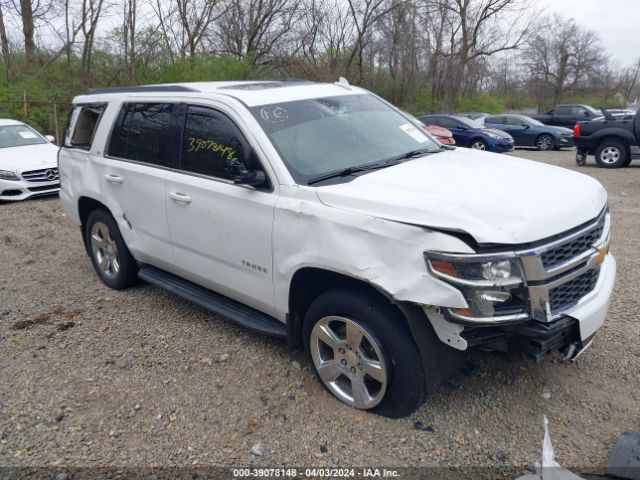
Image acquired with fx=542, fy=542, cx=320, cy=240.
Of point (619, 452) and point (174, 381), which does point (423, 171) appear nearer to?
point (619, 452)

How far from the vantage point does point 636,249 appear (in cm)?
623

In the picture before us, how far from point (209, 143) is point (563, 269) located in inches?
95.3

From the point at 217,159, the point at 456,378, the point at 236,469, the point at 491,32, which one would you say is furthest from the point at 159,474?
the point at 491,32

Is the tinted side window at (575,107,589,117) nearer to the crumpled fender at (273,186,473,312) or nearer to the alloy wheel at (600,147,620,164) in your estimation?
the alloy wheel at (600,147,620,164)

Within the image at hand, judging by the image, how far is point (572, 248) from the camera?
111 inches

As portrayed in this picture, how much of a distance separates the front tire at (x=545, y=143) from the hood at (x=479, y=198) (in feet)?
57.6

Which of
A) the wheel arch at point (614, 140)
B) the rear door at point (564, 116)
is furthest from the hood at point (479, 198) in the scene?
the rear door at point (564, 116)

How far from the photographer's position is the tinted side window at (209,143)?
142 inches

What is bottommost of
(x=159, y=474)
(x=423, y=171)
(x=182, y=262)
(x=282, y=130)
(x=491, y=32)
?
(x=159, y=474)

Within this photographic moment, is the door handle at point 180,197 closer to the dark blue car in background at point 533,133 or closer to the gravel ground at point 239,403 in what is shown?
the gravel ground at point 239,403

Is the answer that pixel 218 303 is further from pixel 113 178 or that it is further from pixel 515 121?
pixel 515 121

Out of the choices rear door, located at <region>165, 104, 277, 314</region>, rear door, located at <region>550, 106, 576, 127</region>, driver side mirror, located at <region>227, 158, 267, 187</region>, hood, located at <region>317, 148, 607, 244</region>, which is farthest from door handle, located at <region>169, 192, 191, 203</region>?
rear door, located at <region>550, 106, 576, 127</region>

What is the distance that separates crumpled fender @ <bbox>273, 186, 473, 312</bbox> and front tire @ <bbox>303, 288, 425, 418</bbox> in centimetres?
20

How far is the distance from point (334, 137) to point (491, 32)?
127 feet
